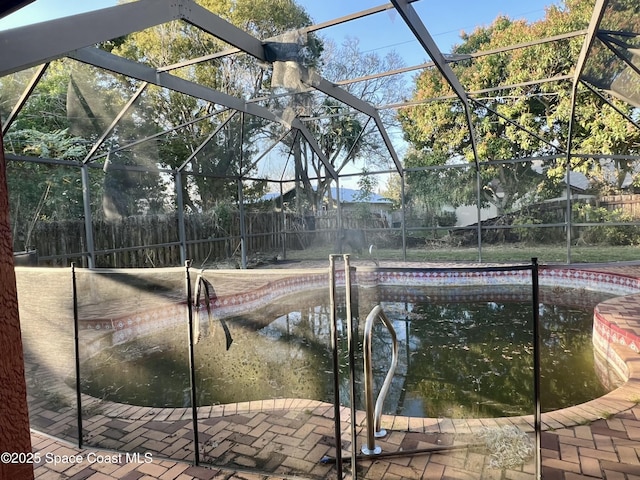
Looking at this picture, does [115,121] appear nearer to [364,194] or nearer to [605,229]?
[364,194]

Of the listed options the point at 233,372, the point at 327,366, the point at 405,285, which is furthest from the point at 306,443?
the point at 405,285

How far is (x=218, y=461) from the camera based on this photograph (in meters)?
2.12

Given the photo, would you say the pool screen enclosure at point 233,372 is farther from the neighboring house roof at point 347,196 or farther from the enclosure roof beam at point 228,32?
the neighboring house roof at point 347,196

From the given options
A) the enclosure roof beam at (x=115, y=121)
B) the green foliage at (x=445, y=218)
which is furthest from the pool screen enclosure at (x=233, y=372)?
the green foliage at (x=445, y=218)

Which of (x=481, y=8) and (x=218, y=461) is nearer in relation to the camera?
(x=218, y=461)

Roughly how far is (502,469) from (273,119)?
6957 millimetres

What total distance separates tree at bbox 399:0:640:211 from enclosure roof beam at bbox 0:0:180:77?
290 inches

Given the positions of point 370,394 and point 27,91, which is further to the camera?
point 27,91

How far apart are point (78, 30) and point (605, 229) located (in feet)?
36.9

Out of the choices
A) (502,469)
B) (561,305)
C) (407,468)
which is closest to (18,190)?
(407,468)

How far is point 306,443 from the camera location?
86.8 inches

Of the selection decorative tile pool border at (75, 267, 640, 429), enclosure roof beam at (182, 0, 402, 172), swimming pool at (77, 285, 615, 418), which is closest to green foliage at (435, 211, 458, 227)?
enclosure roof beam at (182, 0, 402, 172)

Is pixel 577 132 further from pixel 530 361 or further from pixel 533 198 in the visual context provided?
pixel 530 361

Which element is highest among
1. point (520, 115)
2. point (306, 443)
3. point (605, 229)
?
point (520, 115)
